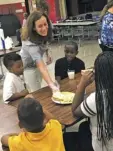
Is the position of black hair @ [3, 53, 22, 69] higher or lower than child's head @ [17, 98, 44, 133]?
higher

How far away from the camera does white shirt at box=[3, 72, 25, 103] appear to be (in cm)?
248

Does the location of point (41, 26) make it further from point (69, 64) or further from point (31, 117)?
point (31, 117)

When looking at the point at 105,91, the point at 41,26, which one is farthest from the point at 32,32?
the point at 105,91

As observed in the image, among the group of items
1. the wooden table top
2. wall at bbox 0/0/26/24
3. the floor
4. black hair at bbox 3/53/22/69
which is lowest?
the floor

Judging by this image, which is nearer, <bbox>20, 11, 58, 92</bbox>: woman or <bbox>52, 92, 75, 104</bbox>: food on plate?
<bbox>52, 92, 75, 104</bbox>: food on plate

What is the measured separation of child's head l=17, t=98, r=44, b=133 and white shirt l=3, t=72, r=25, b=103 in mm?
857

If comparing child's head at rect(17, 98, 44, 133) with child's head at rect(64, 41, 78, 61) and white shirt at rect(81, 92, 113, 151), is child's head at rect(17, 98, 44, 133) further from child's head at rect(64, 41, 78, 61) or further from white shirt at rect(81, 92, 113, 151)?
child's head at rect(64, 41, 78, 61)

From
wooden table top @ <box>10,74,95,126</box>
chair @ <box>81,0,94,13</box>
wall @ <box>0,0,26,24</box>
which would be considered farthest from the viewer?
chair @ <box>81,0,94,13</box>

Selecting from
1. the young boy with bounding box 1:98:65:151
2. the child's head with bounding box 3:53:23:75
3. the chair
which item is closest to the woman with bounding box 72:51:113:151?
the young boy with bounding box 1:98:65:151

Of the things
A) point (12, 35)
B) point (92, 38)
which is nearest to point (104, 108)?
point (92, 38)

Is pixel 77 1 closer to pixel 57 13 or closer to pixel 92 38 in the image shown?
pixel 57 13

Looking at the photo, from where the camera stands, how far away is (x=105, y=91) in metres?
1.51

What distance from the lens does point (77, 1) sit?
11.1 metres

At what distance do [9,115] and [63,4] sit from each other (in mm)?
9067
